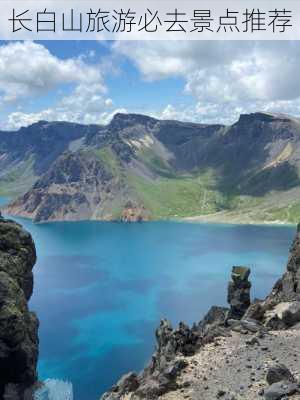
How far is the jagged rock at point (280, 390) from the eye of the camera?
2834cm

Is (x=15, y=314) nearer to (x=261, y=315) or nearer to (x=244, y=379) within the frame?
(x=261, y=315)

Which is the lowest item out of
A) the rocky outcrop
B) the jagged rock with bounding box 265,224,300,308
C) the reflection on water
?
the reflection on water

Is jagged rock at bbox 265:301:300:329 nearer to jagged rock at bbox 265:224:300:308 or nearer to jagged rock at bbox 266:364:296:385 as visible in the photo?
jagged rock at bbox 265:224:300:308

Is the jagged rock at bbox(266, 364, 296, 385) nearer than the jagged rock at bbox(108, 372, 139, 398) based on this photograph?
Yes

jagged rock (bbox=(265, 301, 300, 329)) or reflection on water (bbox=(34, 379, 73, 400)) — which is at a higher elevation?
jagged rock (bbox=(265, 301, 300, 329))

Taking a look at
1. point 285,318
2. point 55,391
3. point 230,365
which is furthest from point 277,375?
point 55,391

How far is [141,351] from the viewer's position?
451 ft

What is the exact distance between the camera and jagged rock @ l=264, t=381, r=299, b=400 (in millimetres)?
28344

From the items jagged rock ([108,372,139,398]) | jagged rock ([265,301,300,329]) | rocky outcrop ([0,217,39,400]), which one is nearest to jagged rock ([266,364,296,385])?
jagged rock ([108,372,139,398])

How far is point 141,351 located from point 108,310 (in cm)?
5013

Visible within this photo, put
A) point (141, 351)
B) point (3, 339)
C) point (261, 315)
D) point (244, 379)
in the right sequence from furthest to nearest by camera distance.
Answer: point (141, 351) → point (3, 339) → point (261, 315) → point (244, 379)

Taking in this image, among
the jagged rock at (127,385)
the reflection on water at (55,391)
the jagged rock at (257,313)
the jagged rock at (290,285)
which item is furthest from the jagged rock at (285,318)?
the reflection on water at (55,391)

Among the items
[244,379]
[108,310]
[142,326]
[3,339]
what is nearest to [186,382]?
[244,379]

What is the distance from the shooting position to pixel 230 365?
123 feet
